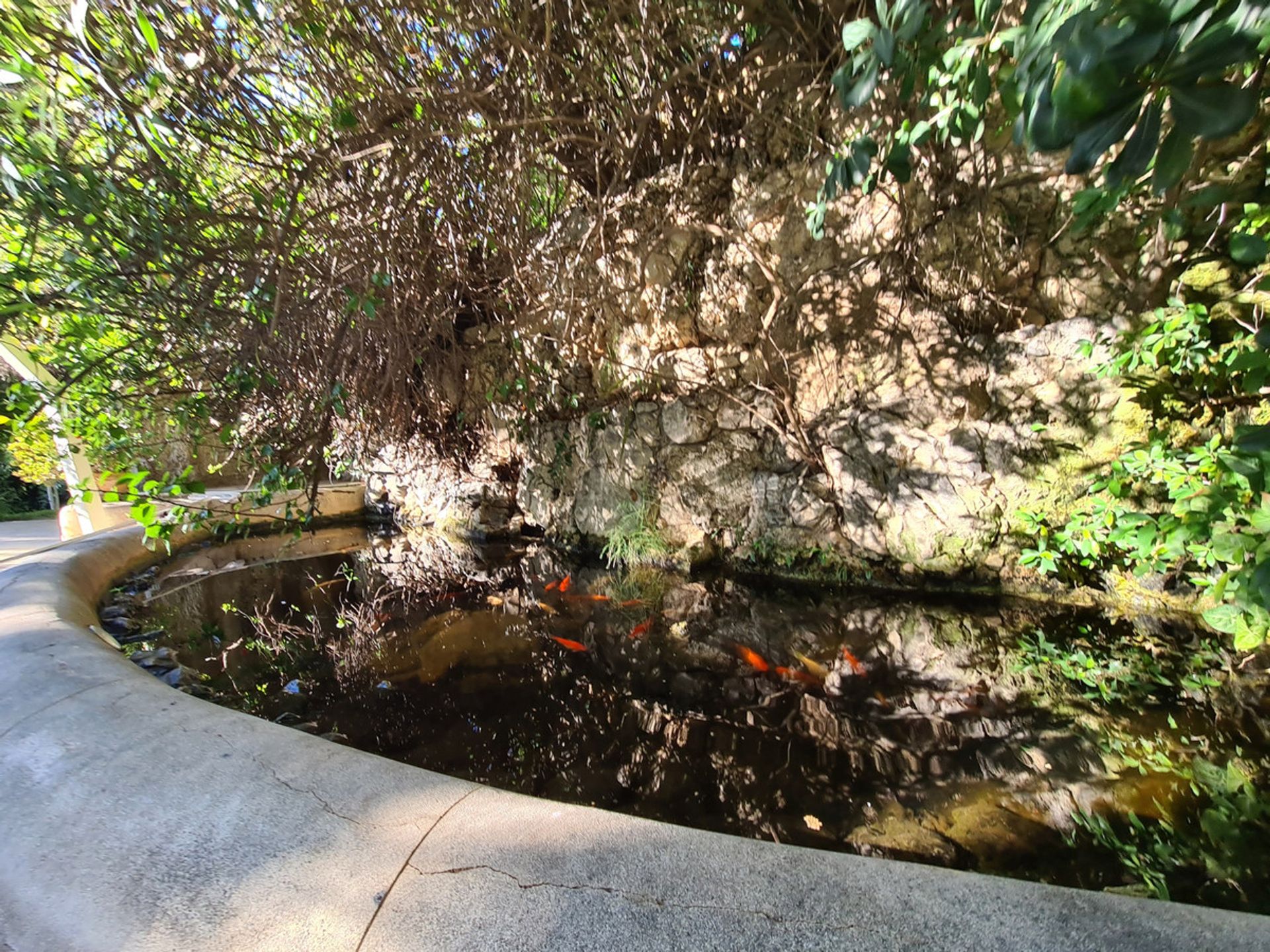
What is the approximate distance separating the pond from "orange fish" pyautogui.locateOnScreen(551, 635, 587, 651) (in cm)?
3

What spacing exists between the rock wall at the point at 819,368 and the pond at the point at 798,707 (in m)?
0.93

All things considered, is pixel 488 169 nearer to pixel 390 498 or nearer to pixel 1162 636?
pixel 1162 636

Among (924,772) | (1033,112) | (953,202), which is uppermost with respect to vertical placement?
(953,202)

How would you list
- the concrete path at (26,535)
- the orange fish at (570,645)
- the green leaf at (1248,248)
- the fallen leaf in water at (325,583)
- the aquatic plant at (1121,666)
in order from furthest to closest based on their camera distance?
the concrete path at (26,535)
the fallen leaf in water at (325,583)
the orange fish at (570,645)
the aquatic plant at (1121,666)
the green leaf at (1248,248)

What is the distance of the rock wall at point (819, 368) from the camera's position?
14.6 ft

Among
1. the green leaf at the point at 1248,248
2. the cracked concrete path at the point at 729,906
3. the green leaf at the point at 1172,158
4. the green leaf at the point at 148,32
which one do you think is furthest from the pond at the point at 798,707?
the green leaf at the point at 148,32

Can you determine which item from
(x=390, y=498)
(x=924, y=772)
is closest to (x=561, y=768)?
(x=924, y=772)

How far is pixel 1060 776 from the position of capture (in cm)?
222

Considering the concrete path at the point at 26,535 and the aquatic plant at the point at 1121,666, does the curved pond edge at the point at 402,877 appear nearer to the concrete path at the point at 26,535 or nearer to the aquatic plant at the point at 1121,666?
the aquatic plant at the point at 1121,666

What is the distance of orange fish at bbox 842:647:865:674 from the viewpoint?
3.30 m

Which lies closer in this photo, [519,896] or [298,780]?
[519,896]

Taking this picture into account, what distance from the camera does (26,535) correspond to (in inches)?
388

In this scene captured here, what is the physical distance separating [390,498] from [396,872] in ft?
27.8

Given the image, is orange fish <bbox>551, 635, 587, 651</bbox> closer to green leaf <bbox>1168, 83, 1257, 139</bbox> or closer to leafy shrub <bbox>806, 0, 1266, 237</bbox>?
leafy shrub <bbox>806, 0, 1266, 237</bbox>
